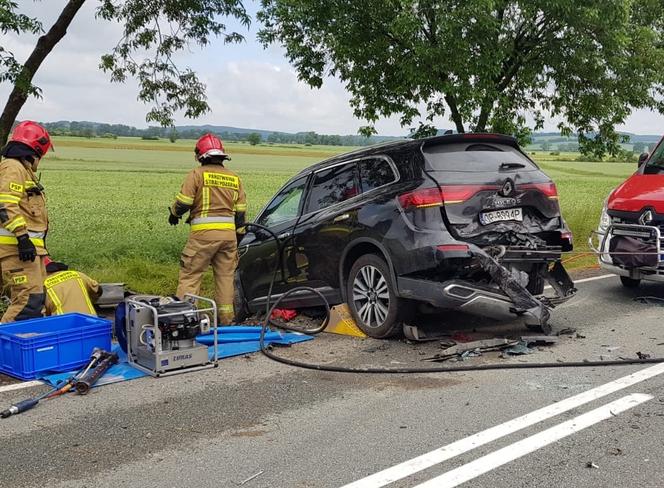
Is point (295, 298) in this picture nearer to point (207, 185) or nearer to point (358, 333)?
point (358, 333)

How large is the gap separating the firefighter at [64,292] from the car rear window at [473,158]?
3535 millimetres

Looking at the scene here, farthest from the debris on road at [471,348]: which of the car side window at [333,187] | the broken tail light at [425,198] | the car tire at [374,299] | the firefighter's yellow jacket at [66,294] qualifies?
the firefighter's yellow jacket at [66,294]

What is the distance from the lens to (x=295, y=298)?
7.34 m

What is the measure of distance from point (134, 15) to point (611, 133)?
930 cm

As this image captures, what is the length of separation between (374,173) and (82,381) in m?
3.25

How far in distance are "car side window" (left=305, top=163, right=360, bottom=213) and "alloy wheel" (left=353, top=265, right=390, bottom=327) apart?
0.85m

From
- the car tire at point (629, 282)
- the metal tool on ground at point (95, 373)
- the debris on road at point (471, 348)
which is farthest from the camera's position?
the car tire at point (629, 282)

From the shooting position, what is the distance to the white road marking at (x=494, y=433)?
11.6 feet

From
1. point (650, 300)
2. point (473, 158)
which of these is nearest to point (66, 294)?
point (473, 158)

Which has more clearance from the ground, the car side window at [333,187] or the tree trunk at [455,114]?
the tree trunk at [455,114]

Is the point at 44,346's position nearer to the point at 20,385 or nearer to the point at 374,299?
the point at 20,385

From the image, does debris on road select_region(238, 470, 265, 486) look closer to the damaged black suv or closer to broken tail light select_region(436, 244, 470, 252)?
the damaged black suv

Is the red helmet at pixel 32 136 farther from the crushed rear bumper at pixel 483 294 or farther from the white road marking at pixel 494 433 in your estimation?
the white road marking at pixel 494 433

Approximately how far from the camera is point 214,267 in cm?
743
